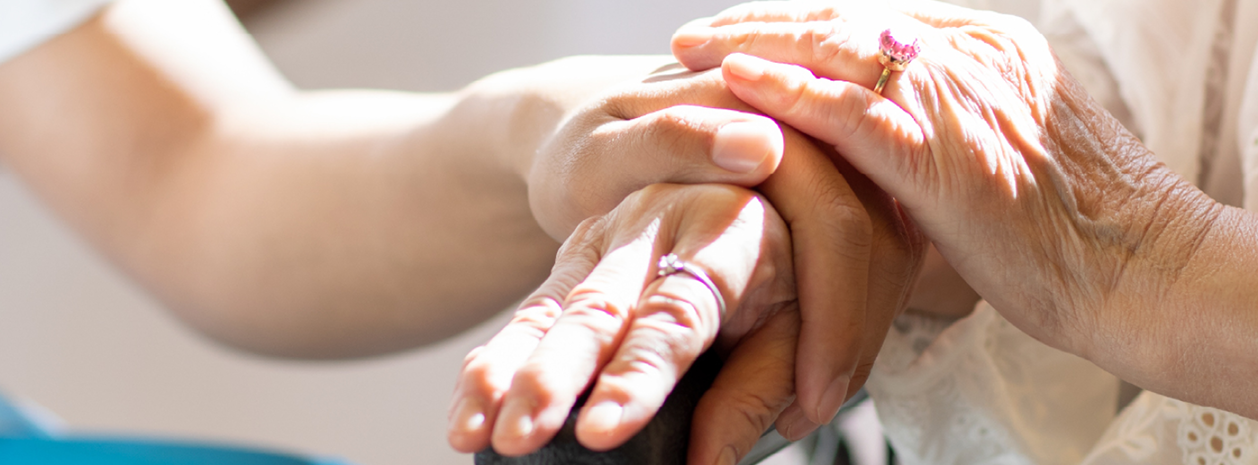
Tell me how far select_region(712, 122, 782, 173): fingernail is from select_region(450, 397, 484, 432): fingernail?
0.23 m

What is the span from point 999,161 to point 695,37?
0.23 meters

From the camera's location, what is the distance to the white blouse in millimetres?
688

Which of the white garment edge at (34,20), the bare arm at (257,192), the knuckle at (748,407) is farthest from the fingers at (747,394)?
the white garment edge at (34,20)

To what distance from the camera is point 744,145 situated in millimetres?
525

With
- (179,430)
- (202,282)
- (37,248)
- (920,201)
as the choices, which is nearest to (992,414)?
(920,201)

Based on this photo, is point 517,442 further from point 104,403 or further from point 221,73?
point 104,403

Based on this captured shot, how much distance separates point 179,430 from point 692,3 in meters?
1.28

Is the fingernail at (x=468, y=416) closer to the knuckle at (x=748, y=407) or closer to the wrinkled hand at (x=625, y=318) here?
the wrinkled hand at (x=625, y=318)

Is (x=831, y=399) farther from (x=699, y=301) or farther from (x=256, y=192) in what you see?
(x=256, y=192)

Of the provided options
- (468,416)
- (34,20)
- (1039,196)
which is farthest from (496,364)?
(34,20)

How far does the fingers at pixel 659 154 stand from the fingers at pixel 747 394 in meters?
0.10

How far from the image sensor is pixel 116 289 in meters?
1.78

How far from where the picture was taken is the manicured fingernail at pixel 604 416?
37 centimetres

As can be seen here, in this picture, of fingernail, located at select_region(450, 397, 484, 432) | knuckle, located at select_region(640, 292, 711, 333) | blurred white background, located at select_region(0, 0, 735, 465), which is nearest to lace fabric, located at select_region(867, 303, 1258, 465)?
knuckle, located at select_region(640, 292, 711, 333)
